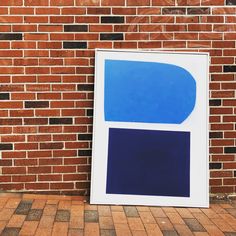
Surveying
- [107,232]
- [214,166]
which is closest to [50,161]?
[107,232]

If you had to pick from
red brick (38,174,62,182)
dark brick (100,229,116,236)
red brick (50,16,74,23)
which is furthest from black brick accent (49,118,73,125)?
dark brick (100,229,116,236)

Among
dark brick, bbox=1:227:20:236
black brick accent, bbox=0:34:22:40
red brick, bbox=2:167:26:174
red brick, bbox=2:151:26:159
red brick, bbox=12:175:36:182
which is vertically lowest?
dark brick, bbox=1:227:20:236

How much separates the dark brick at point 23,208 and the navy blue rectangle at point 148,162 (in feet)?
2.47

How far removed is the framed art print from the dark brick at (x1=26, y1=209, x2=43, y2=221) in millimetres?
535

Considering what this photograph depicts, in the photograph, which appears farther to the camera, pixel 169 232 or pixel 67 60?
pixel 67 60

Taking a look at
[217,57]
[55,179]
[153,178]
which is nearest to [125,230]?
[153,178]

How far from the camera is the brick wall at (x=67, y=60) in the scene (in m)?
4.56

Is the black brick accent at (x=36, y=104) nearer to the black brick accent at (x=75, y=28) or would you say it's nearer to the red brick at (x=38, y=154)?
the red brick at (x=38, y=154)

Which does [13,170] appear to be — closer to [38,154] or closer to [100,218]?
[38,154]

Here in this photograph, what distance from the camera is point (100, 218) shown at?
4.12 m

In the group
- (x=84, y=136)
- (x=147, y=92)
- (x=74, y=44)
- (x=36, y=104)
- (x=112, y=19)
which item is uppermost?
(x=112, y=19)

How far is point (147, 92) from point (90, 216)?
130 centimetres

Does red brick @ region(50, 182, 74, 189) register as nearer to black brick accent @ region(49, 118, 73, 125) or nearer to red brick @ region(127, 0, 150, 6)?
black brick accent @ region(49, 118, 73, 125)

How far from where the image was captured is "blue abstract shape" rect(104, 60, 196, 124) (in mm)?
4527
